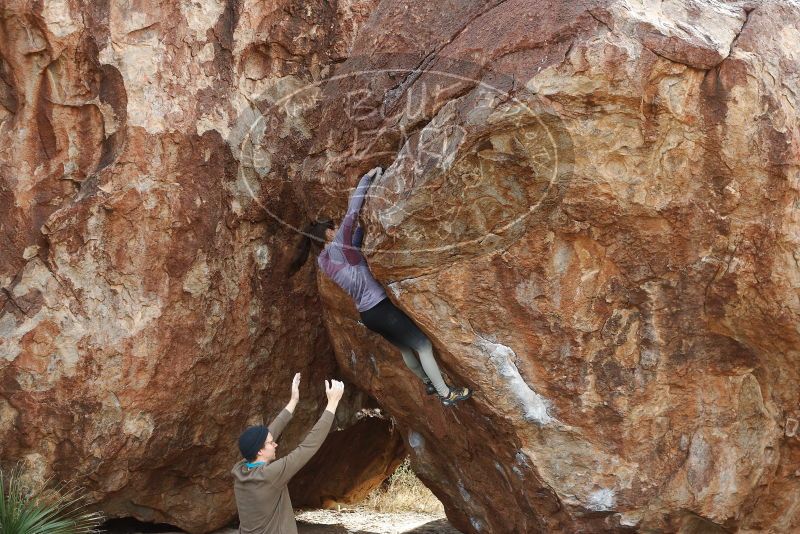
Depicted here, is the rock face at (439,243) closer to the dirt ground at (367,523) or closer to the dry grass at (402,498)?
the dirt ground at (367,523)

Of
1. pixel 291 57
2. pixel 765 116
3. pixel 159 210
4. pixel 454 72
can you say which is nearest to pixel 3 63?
pixel 159 210

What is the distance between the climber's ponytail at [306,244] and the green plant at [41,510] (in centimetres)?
227

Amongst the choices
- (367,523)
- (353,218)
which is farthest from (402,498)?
(353,218)

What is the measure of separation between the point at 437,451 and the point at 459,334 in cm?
162

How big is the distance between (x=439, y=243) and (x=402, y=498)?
449 centimetres

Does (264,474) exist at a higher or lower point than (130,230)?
lower

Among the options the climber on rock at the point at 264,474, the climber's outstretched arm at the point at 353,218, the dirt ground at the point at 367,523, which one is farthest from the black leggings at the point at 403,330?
the dirt ground at the point at 367,523

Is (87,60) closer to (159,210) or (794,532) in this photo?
(159,210)

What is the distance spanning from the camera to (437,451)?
269 inches

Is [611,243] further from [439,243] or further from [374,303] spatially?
[374,303]

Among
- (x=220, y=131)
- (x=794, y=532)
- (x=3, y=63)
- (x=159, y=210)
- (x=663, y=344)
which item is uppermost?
(x=3, y=63)

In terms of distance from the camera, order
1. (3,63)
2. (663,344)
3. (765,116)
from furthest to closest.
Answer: (3,63), (663,344), (765,116)

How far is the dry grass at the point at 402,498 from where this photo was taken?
8.96 m

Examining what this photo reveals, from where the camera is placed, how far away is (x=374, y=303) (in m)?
5.61
